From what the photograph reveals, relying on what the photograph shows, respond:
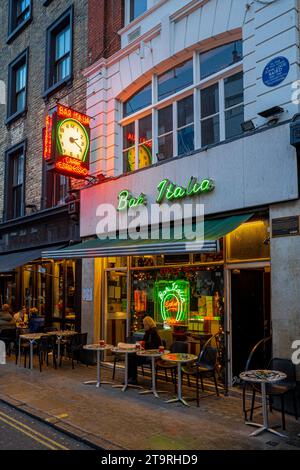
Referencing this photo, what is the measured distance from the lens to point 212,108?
968 cm

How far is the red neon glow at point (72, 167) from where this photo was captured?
11.5 meters

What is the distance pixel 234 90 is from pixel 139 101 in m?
3.27

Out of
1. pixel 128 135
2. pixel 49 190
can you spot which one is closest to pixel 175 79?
pixel 128 135

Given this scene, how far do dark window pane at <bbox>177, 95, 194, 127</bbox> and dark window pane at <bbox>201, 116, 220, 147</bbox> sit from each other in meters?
0.50

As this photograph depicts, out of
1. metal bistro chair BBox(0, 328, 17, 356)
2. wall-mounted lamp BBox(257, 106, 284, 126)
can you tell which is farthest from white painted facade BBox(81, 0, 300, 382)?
metal bistro chair BBox(0, 328, 17, 356)

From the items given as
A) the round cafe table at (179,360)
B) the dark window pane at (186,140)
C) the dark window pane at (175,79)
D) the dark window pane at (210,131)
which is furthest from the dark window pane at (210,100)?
the round cafe table at (179,360)

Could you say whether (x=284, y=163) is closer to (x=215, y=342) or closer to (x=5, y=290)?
(x=215, y=342)

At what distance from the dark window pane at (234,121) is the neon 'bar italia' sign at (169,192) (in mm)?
1216

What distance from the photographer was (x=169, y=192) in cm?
962

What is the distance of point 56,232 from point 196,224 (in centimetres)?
611

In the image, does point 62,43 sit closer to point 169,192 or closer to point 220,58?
point 220,58

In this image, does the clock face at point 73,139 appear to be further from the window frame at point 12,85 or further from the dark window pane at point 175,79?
the window frame at point 12,85

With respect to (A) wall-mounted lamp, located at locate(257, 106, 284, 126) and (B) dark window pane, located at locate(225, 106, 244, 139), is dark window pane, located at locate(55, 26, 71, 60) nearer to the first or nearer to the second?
(B) dark window pane, located at locate(225, 106, 244, 139)

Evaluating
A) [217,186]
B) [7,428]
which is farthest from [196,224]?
[7,428]
